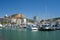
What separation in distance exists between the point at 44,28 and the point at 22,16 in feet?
200

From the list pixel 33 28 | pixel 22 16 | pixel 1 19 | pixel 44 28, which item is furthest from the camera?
pixel 22 16

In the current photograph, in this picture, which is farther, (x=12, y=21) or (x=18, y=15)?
(x=18, y=15)

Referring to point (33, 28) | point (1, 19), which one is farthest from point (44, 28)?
point (1, 19)

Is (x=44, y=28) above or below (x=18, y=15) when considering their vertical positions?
below

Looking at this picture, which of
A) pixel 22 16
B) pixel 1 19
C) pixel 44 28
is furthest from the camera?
pixel 22 16

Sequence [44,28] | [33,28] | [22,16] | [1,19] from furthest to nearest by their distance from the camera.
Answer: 1. [22,16]
2. [1,19]
3. [33,28]
4. [44,28]

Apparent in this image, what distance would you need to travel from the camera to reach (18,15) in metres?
103

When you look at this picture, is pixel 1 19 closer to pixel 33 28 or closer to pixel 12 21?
pixel 12 21

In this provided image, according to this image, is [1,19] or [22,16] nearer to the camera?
[1,19]

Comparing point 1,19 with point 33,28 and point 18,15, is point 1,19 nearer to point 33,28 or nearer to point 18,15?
point 18,15

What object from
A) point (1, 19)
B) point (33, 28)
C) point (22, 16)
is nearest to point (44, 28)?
point (33, 28)

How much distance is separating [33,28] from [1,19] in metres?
38.6

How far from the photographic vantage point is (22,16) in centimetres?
10212

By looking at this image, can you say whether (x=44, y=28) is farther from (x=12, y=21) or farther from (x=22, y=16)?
(x=22, y=16)
